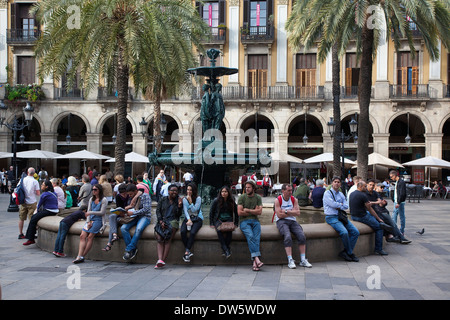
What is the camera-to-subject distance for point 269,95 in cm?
3100

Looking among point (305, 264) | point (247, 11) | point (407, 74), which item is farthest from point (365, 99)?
point (247, 11)

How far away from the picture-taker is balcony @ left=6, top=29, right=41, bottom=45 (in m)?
32.0

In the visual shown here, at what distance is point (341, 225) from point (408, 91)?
24401 mm

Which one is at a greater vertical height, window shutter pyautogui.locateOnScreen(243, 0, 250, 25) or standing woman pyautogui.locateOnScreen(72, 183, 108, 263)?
window shutter pyautogui.locateOnScreen(243, 0, 250, 25)

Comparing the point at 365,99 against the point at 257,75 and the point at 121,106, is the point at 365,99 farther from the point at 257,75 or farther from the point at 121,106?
the point at 257,75

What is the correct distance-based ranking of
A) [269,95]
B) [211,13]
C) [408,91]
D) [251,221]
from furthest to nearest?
1. [211,13]
2. [269,95]
3. [408,91]
4. [251,221]

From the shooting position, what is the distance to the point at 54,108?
32.2 meters

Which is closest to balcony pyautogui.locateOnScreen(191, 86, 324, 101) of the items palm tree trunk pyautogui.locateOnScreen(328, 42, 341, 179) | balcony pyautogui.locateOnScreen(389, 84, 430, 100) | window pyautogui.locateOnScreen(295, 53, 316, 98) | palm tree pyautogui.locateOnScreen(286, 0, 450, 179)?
window pyautogui.locateOnScreen(295, 53, 316, 98)

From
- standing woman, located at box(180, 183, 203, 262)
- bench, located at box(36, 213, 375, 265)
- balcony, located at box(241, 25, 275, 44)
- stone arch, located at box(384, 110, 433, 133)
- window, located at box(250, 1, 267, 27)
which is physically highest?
window, located at box(250, 1, 267, 27)

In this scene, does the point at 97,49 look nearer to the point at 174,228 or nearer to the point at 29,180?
the point at 29,180

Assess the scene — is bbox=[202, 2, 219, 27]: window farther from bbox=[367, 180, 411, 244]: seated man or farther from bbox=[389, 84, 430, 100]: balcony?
bbox=[367, 180, 411, 244]: seated man

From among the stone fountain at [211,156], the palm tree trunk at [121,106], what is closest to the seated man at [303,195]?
the stone fountain at [211,156]

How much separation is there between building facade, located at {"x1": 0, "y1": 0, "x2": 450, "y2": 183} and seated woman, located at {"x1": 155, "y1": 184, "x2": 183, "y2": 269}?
22632mm

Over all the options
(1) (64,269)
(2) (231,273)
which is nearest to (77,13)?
(1) (64,269)
